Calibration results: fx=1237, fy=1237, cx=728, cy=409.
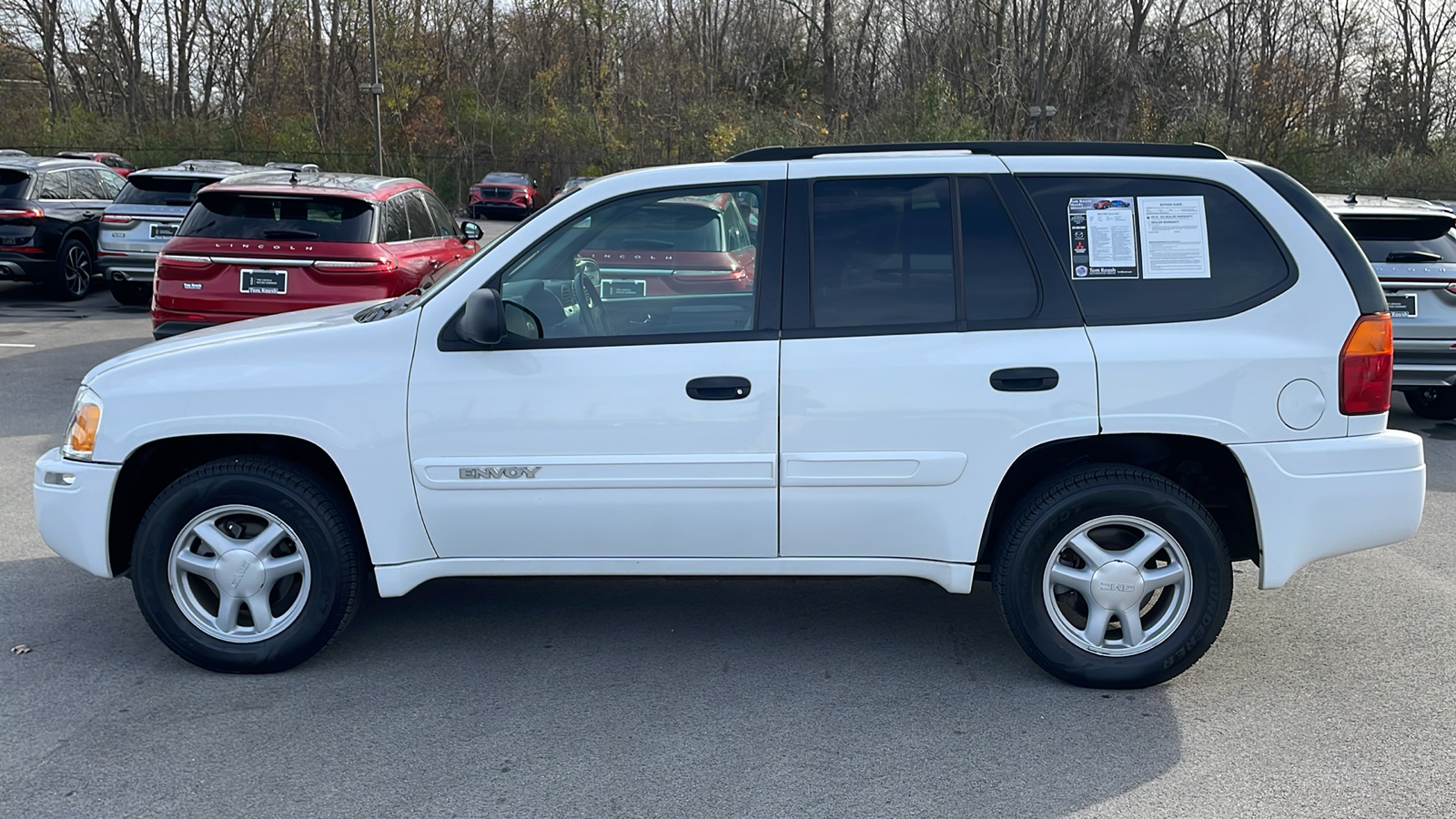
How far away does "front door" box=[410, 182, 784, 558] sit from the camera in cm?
417

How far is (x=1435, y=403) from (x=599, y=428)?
778 cm

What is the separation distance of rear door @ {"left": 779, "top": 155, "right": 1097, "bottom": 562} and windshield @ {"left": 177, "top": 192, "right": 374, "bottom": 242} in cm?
579

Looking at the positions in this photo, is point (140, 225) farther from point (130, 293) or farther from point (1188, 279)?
point (1188, 279)

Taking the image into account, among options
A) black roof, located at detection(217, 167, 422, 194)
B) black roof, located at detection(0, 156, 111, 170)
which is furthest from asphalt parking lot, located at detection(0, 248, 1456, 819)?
black roof, located at detection(0, 156, 111, 170)

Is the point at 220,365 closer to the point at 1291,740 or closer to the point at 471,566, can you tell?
the point at 471,566

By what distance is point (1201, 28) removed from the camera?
37.9 m

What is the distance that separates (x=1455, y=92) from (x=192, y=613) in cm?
3670

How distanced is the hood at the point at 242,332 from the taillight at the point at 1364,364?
10.4ft

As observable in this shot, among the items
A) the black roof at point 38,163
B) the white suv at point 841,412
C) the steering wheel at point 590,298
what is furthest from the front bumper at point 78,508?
the black roof at point 38,163

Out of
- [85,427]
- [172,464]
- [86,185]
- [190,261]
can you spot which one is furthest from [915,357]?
[86,185]

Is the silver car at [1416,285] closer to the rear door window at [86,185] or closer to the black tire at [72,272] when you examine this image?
the black tire at [72,272]

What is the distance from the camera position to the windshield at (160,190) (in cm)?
1421

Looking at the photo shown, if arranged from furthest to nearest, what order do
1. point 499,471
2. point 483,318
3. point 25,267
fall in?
point 25,267 → point 499,471 → point 483,318

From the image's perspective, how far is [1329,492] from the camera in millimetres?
4188
